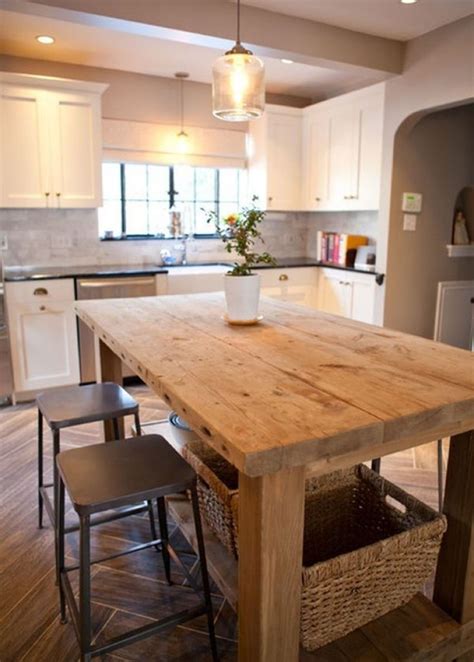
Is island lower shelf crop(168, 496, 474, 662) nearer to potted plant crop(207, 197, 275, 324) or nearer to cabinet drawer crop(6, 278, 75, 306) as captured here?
potted plant crop(207, 197, 275, 324)

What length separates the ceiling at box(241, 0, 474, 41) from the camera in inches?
117

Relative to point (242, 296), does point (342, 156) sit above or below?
above

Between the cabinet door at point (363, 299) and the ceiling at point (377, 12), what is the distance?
69.0 inches

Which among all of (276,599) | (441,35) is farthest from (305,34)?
(276,599)

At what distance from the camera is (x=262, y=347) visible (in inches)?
65.5

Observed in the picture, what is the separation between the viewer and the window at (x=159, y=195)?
A: 4.60 metres

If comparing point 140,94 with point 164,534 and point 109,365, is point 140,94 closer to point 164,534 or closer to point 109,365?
point 109,365

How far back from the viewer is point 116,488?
4.58 feet

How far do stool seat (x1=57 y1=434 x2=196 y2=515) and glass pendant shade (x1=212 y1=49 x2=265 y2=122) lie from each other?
142 centimetres

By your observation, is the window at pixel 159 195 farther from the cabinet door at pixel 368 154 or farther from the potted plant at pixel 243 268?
the potted plant at pixel 243 268

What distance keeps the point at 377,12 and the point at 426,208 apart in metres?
1.48

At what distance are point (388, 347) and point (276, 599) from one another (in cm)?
87

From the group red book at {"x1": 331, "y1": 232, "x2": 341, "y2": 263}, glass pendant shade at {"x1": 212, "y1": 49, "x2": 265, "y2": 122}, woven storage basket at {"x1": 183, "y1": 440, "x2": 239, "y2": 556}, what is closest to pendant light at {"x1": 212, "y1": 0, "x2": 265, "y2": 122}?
glass pendant shade at {"x1": 212, "y1": 49, "x2": 265, "y2": 122}

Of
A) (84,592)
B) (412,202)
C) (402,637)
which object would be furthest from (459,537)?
(412,202)
